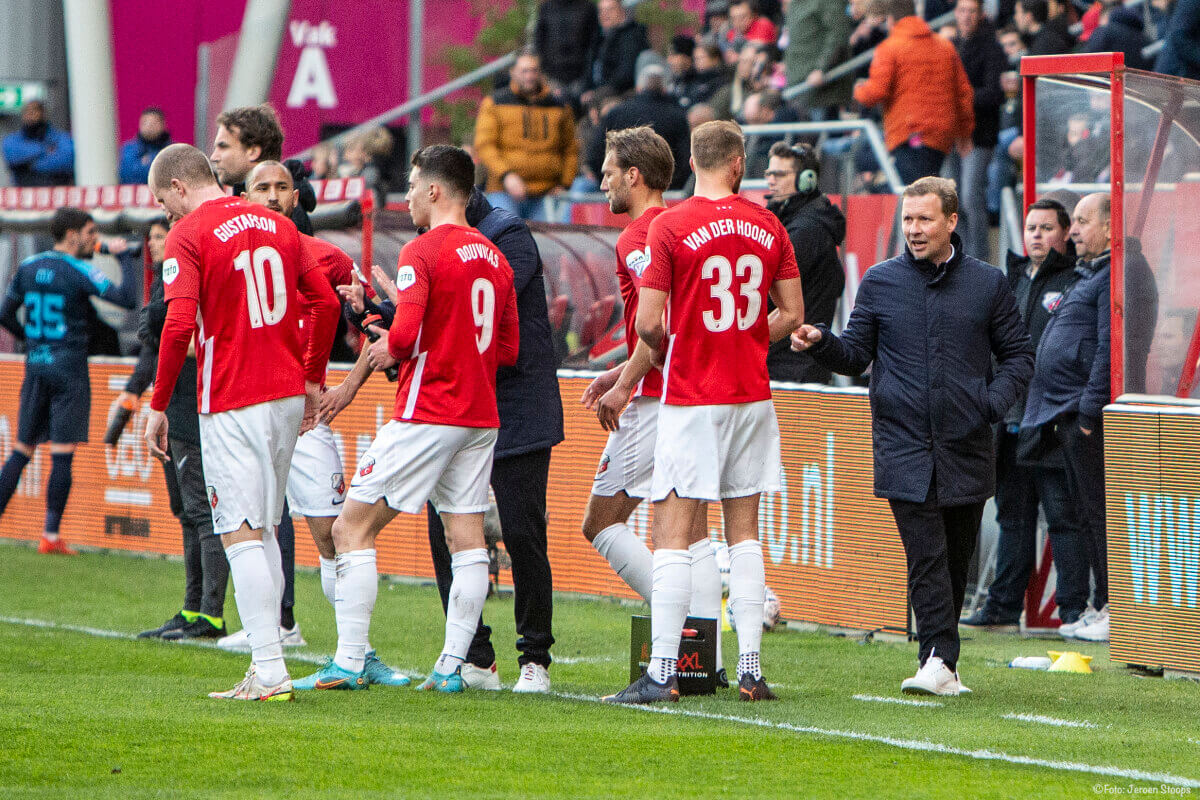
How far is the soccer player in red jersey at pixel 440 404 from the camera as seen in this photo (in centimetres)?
701

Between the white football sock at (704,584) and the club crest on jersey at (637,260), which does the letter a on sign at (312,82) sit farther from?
the white football sock at (704,584)

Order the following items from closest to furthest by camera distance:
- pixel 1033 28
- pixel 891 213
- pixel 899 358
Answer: pixel 899 358 < pixel 891 213 < pixel 1033 28

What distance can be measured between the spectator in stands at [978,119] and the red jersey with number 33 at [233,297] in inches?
299

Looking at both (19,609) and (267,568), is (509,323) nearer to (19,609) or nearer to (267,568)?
(267,568)

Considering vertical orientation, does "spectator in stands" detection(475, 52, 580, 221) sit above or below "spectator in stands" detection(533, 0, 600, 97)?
below

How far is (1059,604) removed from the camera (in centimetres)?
993

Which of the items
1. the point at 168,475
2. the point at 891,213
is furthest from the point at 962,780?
the point at 891,213

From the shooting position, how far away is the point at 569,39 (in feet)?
62.6

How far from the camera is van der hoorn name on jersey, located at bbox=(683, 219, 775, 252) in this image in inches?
273

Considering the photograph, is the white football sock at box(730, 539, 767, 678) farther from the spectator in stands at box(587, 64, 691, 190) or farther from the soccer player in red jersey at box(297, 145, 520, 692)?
the spectator in stands at box(587, 64, 691, 190)

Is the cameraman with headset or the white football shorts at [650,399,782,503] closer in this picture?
the white football shorts at [650,399,782,503]

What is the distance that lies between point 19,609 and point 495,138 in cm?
761

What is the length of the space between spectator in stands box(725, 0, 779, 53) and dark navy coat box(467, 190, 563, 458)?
10306 mm

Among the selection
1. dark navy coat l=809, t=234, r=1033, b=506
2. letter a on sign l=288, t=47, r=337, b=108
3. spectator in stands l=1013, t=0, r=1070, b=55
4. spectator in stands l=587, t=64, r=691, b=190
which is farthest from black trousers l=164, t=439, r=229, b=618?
letter a on sign l=288, t=47, r=337, b=108
